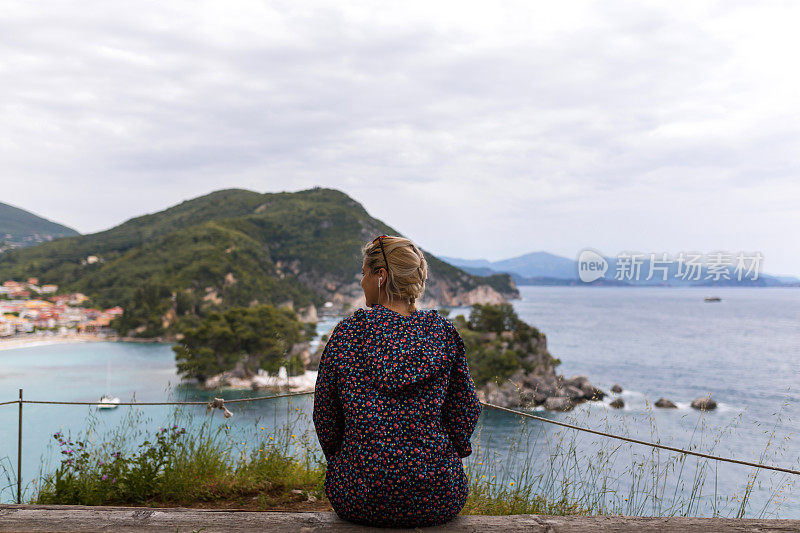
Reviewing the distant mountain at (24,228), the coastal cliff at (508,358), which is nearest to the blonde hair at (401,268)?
the coastal cliff at (508,358)

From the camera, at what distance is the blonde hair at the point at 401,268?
2.03 m

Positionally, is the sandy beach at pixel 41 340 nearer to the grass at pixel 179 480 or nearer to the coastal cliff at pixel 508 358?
the coastal cliff at pixel 508 358

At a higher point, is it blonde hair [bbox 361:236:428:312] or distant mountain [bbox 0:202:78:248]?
distant mountain [bbox 0:202:78:248]

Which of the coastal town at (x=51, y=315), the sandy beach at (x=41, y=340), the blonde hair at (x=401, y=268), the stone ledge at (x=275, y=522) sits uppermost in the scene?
the blonde hair at (x=401, y=268)

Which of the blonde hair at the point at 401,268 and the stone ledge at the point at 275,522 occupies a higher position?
the blonde hair at the point at 401,268

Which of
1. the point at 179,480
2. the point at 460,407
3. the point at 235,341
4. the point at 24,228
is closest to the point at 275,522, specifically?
the point at 460,407

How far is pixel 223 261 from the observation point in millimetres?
87375

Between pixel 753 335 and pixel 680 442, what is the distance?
239ft

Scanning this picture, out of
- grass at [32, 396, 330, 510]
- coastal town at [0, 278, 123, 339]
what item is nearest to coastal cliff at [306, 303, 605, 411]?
grass at [32, 396, 330, 510]

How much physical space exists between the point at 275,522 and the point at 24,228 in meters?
194

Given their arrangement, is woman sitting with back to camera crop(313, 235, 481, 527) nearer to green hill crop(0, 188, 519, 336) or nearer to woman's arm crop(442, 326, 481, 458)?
woman's arm crop(442, 326, 481, 458)

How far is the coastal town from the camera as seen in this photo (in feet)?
262

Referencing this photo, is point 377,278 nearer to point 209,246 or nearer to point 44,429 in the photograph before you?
point 44,429

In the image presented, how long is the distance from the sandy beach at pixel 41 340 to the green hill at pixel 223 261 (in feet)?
14.8
